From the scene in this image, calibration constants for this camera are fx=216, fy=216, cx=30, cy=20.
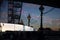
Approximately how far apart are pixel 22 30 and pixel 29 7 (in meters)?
0.53

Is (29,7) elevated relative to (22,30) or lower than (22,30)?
elevated

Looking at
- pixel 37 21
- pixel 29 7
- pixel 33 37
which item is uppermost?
pixel 29 7

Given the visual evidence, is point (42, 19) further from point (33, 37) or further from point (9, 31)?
point (9, 31)

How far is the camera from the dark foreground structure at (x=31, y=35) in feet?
14.9

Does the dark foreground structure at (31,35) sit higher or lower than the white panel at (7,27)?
lower

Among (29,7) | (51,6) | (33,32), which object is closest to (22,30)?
(33,32)

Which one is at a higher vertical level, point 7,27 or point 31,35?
point 7,27

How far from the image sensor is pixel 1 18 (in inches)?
182

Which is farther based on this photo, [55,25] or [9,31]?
[55,25]

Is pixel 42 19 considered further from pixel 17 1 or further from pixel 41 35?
pixel 17 1

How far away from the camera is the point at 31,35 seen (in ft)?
15.1

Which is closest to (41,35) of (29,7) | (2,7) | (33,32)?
(33,32)

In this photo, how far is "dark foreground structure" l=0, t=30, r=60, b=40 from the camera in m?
4.53

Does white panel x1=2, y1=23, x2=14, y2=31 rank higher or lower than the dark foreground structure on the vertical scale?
higher
